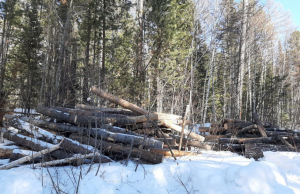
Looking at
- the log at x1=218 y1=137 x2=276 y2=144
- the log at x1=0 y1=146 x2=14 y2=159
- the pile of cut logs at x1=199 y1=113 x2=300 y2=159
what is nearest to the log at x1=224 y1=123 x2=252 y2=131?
the pile of cut logs at x1=199 y1=113 x2=300 y2=159

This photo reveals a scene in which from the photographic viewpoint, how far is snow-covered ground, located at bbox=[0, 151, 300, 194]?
3197 millimetres

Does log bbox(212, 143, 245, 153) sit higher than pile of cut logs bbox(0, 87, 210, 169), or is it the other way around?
pile of cut logs bbox(0, 87, 210, 169)

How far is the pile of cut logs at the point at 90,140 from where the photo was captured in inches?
178

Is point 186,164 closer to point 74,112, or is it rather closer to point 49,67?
point 74,112

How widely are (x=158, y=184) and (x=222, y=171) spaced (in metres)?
1.17

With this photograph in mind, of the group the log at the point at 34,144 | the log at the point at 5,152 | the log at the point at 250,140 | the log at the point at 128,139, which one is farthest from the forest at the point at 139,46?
the log at the point at 128,139

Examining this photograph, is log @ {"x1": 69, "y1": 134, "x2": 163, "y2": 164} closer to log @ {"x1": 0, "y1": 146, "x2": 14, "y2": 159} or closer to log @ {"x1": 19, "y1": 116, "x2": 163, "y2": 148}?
log @ {"x1": 19, "y1": 116, "x2": 163, "y2": 148}

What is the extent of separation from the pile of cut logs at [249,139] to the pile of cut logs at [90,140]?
118 centimetres

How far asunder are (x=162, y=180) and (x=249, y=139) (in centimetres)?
471

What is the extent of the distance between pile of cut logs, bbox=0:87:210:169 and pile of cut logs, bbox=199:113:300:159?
118cm

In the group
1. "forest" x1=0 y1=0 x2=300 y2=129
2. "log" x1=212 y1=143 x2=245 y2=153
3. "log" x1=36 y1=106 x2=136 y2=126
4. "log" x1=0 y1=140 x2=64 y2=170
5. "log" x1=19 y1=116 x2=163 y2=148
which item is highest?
"forest" x1=0 y1=0 x2=300 y2=129

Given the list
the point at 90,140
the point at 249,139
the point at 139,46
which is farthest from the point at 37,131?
the point at 139,46

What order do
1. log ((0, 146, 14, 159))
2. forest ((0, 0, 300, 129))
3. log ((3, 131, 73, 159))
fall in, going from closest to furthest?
log ((3, 131, 73, 159))
log ((0, 146, 14, 159))
forest ((0, 0, 300, 129))

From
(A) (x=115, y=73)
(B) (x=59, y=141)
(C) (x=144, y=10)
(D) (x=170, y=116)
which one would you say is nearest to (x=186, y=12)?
(C) (x=144, y=10)
